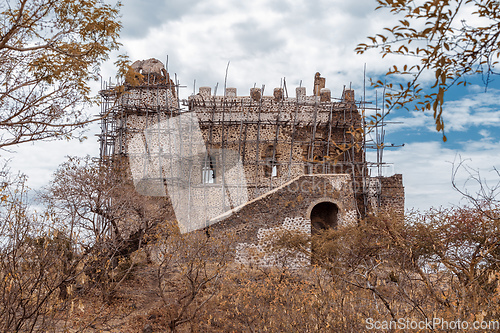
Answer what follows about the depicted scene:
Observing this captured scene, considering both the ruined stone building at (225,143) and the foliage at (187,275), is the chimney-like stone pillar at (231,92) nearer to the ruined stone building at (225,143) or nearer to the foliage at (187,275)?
the ruined stone building at (225,143)

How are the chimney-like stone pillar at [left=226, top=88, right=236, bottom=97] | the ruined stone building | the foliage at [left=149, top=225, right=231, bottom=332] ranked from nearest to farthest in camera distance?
the foliage at [left=149, top=225, right=231, bottom=332]
the ruined stone building
the chimney-like stone pillar at [left=226, top=88, right=236, bottom=97]

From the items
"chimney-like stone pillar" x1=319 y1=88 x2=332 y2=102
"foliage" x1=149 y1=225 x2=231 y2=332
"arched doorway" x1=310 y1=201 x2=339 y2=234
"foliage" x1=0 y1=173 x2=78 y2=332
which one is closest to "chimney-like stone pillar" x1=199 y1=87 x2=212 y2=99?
"chimney-like stone pillar" x1=319 y1=88 x2=332 y2=102

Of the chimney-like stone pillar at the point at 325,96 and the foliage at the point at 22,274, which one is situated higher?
the chimney-like stone pillar at the point at 325,96

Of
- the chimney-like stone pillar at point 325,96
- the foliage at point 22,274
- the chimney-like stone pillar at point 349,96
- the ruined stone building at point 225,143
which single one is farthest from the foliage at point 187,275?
the chimney-like stone pillar at point 349,96

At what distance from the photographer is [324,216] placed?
55.5ft

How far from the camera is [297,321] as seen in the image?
23.4 ft

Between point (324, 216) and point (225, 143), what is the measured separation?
265 inches

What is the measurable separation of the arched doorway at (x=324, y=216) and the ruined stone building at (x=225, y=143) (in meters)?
0.04

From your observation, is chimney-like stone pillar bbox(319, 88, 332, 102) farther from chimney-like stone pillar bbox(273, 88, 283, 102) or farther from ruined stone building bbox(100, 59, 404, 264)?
chimney-like stone pillar bbox(273, 88, 283, 102)

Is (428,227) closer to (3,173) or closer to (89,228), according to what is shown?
(89,228)

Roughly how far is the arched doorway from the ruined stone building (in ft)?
0.14

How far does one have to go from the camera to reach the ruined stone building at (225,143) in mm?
19219

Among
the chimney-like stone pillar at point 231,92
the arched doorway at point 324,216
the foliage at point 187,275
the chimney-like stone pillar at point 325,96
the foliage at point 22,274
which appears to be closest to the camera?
the foliage at point 22,274

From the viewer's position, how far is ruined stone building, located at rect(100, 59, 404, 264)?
19219 mm
